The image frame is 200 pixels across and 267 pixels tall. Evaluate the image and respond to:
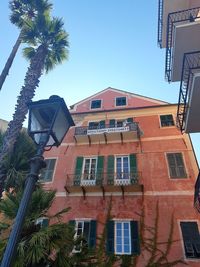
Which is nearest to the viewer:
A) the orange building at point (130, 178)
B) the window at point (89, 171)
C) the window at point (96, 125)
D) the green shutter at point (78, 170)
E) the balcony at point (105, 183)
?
the orange building at point (130, 178)

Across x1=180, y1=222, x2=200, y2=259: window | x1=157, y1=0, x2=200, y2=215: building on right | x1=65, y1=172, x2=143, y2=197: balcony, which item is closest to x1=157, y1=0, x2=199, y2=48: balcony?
x1=157, y1=0, x2=200, y2=215: building on right

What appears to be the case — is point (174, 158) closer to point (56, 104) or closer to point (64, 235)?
point (64, 235)

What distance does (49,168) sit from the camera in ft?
51.5

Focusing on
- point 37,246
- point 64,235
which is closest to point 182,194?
point 64,235

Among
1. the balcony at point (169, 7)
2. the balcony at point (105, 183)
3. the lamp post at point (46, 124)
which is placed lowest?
the lamp post at point (46, 124)

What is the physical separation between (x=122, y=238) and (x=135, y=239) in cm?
67

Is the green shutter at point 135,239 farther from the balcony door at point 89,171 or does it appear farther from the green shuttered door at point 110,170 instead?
the balcony door at point 89,171

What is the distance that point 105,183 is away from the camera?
1394 centimetres

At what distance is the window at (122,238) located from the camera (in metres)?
11.3

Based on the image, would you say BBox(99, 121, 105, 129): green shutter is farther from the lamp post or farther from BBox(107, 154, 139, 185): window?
the lamp post

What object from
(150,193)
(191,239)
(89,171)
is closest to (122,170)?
(89,171)

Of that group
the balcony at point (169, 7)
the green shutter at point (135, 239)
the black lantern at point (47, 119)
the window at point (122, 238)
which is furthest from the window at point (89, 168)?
the black lantern at point (47, 119)

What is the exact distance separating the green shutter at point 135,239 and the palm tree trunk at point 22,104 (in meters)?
6.72

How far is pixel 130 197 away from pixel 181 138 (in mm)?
5316
